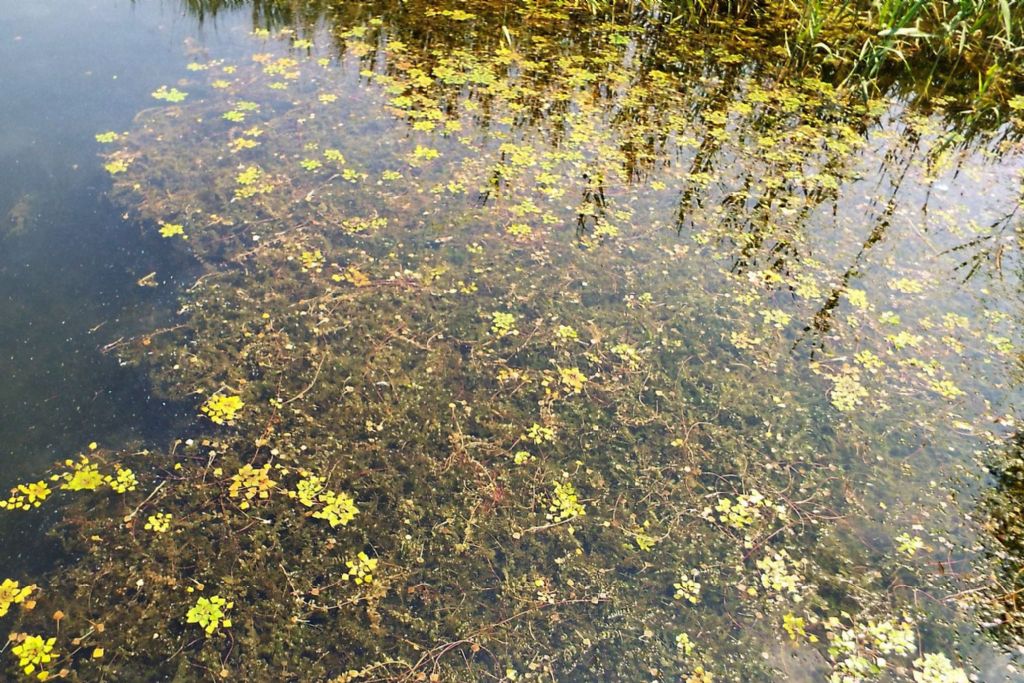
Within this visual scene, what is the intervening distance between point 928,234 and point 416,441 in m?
4.25

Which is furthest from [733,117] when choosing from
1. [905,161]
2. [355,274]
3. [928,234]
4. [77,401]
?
[77,401]

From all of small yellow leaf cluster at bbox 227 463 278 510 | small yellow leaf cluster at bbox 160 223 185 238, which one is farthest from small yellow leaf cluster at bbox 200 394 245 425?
small yellow leaf cluster at bbox 160 223 185 238

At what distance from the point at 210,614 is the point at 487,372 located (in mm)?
1752

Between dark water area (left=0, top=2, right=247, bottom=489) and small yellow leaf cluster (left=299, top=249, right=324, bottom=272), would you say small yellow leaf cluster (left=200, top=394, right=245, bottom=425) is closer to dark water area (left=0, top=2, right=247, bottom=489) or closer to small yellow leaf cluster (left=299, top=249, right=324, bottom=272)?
dark water area (left=0, top=2, right=247, bottom=489)

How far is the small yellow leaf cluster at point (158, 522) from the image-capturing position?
274 centimetres

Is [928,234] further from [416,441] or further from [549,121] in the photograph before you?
[416,441]

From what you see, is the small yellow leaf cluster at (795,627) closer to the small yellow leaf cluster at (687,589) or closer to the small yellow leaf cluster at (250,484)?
the small yellow leaf cluster at (687,589)

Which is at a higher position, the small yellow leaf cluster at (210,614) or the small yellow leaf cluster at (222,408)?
the small yellow leaf cluster at (222,408)

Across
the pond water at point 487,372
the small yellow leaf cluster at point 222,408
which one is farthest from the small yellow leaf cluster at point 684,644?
the small yellow leaf cluster at point 222,408

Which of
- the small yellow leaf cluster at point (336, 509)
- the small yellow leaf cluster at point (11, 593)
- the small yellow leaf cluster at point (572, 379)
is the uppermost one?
the small yellow leaf cluster at point (572, 379)

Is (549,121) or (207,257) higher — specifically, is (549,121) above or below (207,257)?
above

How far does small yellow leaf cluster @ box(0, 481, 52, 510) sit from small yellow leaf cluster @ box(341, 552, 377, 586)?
4.51 feet

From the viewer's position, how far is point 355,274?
4.04 m

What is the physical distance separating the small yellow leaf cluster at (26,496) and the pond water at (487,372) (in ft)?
0.05
